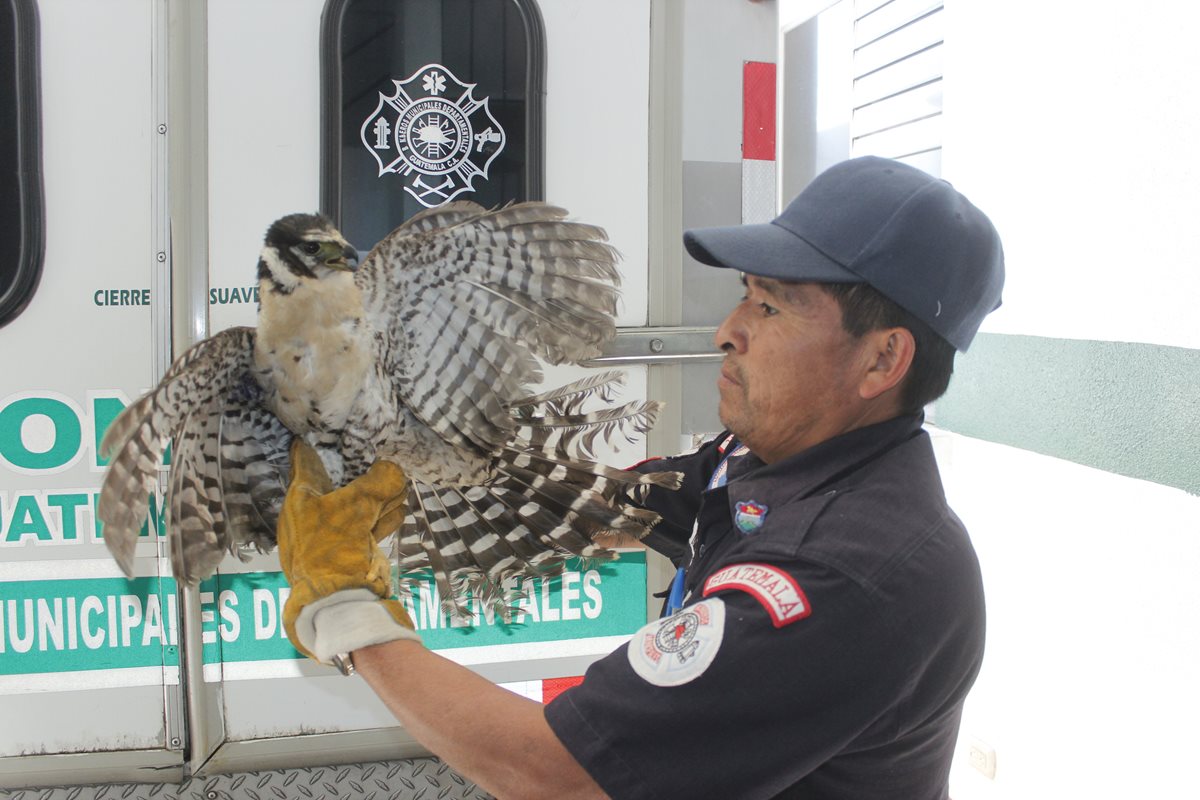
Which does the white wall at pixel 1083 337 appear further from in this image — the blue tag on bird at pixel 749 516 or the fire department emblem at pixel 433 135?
the fire department emblem at pixel 433 135

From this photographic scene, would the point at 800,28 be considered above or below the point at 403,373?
above

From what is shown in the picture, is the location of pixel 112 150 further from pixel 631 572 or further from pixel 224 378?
pixel 631 572

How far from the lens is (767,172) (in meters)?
2.74

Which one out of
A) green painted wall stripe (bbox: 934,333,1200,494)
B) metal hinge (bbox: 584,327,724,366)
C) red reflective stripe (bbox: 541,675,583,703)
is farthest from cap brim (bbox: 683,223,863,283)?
red reflective stripe (bbox: 541,675,583,703)

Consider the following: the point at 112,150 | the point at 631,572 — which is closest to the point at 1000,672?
the point at 631,572

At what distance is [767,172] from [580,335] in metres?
0.93

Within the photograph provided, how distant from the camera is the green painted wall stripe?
227 centimetres

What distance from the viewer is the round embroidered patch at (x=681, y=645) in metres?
1.27

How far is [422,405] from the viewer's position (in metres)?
2.38

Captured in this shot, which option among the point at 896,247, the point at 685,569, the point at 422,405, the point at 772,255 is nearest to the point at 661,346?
the point at 422,405

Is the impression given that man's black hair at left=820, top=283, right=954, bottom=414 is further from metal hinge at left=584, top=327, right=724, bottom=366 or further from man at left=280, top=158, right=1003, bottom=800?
metal hinge at left=584, top=327, right=724, bottom=366

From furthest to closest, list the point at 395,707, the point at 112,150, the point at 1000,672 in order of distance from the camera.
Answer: the point at 1000,672
the point at 112,150
the point at 395,707

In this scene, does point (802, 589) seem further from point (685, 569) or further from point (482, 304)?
point (482, 304)

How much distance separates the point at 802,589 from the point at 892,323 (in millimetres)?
506
